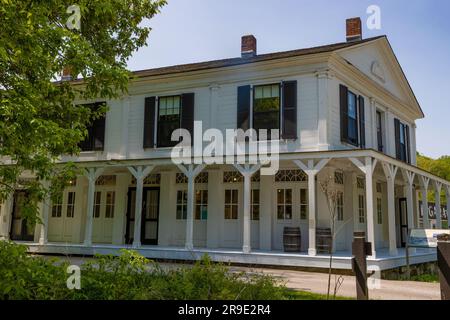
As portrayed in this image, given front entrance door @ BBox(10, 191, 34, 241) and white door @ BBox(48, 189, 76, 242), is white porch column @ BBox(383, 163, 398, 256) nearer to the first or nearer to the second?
white door @ BBox(48, 189, 76, 242)

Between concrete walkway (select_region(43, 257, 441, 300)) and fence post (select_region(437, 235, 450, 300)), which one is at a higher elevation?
fence post (select_region(437, 235, 450, 300))

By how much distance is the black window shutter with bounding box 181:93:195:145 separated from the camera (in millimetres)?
14465

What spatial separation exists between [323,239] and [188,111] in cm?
604

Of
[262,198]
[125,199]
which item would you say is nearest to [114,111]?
[125,199]

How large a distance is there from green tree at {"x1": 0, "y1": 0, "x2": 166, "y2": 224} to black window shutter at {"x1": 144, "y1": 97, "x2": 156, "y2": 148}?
16.1ft

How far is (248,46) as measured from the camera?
1664 cm

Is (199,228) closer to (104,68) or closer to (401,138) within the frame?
(104,68)

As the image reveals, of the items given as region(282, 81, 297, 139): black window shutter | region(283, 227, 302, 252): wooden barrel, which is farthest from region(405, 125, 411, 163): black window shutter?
region(283, 227, 302, 252): wooden barrel

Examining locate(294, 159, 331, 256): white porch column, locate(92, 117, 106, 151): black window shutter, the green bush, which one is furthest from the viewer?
locate(92, 117, 106, 151): black window shutter

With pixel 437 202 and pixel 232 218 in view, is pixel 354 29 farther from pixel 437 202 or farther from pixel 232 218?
pixel 232 218

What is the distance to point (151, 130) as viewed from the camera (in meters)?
15.0

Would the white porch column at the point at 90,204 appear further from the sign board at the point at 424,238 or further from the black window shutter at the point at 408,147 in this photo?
the black window shutter at the point at 408,147

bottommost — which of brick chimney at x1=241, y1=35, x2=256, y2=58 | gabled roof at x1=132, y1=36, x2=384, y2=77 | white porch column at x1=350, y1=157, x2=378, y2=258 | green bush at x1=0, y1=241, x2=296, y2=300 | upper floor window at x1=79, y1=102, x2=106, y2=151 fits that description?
green bush at x1=0, y1=241, x2=296, y2=300

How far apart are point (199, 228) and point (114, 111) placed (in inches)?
212
